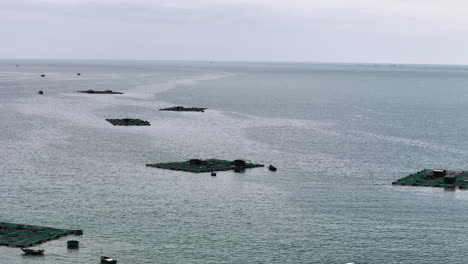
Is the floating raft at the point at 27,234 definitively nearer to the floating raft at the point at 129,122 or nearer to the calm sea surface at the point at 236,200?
the calm sea surface at the point at 236,200

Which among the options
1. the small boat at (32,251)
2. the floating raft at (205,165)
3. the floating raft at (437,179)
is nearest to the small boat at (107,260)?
the small boat at (32,251)

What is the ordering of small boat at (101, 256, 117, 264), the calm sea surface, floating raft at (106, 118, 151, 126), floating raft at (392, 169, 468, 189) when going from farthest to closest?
floating raft at (106, 118, 151, 126) < floating raft at (392, 169, 468, 189) < the calm sea surface < small boat at (101, 256, 117, 264)

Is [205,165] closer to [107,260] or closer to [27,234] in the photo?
[27,234]

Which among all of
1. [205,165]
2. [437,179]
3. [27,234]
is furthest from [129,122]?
[27,234]

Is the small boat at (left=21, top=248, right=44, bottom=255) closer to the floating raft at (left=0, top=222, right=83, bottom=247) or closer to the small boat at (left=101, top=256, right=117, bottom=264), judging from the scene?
the floating raft at (left=0, top=222, right=83, bottom=247)

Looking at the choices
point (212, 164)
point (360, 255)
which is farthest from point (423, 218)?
point (212, 164)

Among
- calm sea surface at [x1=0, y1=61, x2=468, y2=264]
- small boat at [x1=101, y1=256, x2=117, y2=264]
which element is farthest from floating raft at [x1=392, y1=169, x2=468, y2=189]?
small boat at [x1=101, y1=256, x2=117, y2=264]
